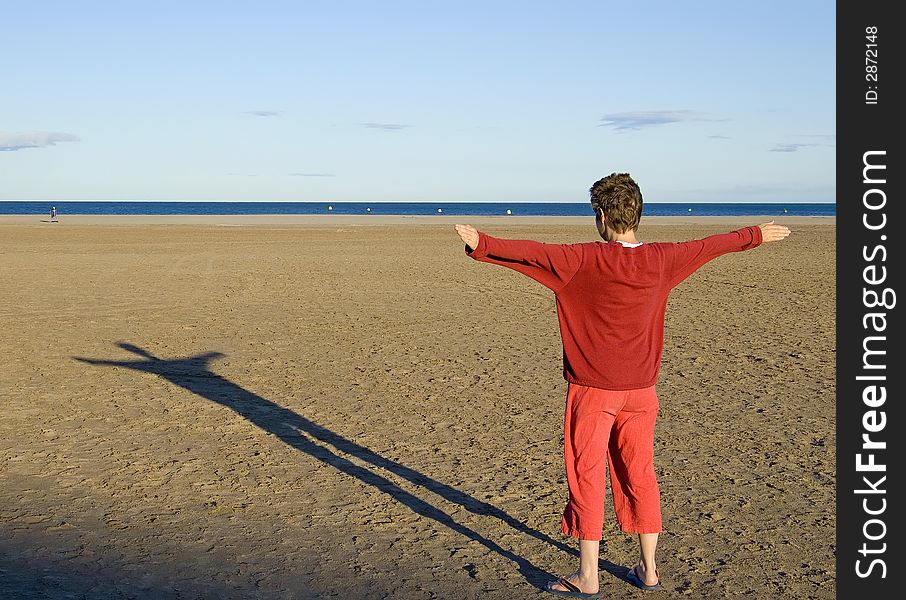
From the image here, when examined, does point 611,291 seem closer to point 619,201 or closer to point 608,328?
point 608,328

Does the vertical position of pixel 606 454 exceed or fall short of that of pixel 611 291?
it falls short

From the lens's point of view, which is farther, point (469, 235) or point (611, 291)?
point (611, 291)

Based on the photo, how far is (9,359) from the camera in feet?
32.9

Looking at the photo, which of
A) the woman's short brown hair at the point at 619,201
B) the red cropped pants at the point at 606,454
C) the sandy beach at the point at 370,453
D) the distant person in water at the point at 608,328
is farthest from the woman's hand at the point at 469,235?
the sandy beach at the point at 370,453

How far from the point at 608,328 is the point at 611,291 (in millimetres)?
159

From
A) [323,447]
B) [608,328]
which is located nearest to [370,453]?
[323,447]

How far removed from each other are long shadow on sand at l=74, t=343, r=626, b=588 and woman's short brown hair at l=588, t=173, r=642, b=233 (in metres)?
1.71

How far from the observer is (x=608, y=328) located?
415 cm

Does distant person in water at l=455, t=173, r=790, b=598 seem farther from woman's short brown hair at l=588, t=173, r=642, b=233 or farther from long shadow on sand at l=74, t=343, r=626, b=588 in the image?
long shadow on sand at l=74, t=343, r=626, b=588

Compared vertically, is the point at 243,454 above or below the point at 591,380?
below

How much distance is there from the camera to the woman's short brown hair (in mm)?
4070

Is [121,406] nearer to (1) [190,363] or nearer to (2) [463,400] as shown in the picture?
(1) [190,363]

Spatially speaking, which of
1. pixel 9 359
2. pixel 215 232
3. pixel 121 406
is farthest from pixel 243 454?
pixel 215 232
